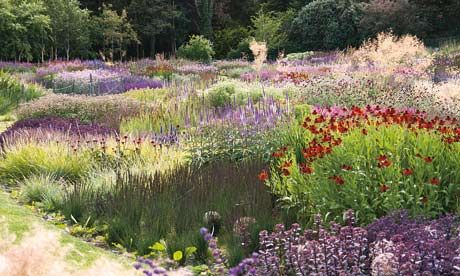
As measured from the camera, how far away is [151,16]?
37.8 metres

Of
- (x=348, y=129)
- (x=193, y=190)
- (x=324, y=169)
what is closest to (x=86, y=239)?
(x=193, y=190)

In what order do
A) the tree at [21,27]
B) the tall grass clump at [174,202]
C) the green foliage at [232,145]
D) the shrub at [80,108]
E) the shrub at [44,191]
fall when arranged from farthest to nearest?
the tree at [21,27] → the shrub at [80,108] → the green foliage at [232,145] → the shrub at [44,191] → the tall grass clump at [174,202]

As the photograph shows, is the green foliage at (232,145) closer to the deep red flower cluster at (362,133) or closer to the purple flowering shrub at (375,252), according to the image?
the deep red flower cluster at (362,133)

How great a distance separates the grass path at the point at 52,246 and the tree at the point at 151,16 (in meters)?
32.4

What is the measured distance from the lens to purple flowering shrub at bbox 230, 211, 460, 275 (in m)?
3.02

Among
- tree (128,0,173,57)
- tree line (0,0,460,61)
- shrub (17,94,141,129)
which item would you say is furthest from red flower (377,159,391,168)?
tree (128,0,173,57)

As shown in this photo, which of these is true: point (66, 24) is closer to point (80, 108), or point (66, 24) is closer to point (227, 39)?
point (227, 39)

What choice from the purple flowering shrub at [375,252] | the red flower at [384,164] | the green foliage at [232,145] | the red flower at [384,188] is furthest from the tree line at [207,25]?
the purple flowering shrub at [375,252]

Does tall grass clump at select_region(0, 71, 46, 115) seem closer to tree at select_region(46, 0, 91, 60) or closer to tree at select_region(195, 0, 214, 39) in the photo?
tree at select_region(46, 0, 91, 60)

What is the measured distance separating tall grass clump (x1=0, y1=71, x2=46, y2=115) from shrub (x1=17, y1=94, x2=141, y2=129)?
8.95ft

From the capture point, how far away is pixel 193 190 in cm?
554

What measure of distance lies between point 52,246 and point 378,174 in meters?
A: 2.62

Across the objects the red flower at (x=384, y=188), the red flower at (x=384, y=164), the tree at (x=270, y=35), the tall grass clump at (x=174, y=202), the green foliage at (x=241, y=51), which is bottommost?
the tall grass clump at (x=174, y=202)

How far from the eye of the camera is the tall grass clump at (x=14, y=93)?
14.2 m
